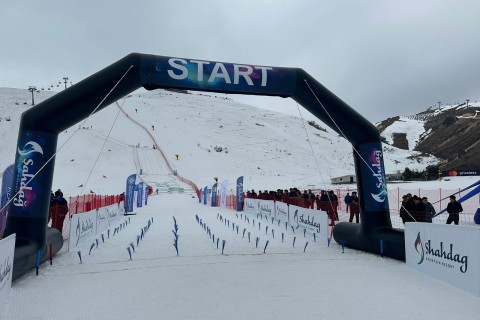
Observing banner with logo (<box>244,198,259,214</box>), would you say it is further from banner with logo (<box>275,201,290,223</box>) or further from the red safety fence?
the red safety fence

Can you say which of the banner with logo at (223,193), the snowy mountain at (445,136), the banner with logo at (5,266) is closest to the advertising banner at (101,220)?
the banner with logo at (5,266)

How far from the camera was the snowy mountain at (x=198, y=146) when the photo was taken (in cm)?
4812

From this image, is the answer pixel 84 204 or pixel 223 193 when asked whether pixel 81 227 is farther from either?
pixel 223 193

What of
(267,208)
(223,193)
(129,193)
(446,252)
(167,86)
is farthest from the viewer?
(223,193)

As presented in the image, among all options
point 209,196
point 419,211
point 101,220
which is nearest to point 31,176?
point 101,220

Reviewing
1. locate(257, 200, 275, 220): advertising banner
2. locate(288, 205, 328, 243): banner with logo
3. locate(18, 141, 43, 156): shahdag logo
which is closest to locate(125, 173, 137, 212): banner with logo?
locate(257, 200, 275, 220): advertising banner

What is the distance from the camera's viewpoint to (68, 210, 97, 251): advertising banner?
10.3 metres

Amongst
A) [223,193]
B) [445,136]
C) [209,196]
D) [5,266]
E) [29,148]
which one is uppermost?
[445,136]

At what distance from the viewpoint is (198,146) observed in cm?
6838

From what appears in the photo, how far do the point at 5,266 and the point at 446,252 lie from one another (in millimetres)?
7063

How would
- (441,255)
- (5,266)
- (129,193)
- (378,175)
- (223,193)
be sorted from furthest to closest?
(223,193) < (129,193) < (378,175) < (441,255) < (5,266)

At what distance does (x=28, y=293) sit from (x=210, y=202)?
2467 cm

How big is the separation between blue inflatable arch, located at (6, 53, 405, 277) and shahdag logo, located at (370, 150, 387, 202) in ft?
0.08

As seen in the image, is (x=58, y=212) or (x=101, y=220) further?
(x=101, y=220)
